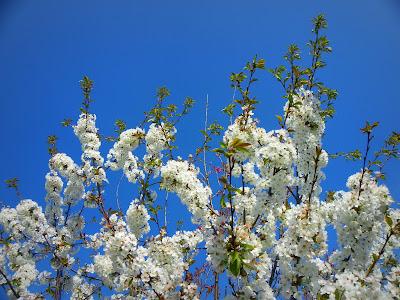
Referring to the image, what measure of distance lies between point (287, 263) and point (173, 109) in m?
4.67

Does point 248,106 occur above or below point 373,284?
above

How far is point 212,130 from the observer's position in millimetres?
6664

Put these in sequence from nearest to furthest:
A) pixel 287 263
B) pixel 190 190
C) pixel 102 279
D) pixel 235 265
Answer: pixel 235 265, pixel 287 263, pixel 190 190, pixel 102 279

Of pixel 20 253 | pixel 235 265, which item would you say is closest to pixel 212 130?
pixel 235 265

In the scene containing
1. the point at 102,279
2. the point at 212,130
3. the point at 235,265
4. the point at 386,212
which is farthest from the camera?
the point at 102,279

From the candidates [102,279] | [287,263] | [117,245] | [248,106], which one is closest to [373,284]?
[287,263]

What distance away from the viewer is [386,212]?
455 cm

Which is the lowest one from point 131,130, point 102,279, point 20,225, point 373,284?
point 373,284

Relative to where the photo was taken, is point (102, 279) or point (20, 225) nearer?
point (102, 279)

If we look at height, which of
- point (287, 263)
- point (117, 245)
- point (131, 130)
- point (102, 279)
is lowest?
point (287, 263)

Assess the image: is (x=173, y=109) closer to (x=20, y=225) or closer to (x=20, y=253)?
(x=20, y=225)

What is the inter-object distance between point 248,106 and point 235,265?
2571 millimetres

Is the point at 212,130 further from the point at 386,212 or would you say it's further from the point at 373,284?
the point at 373,284

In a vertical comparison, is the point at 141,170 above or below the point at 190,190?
above
